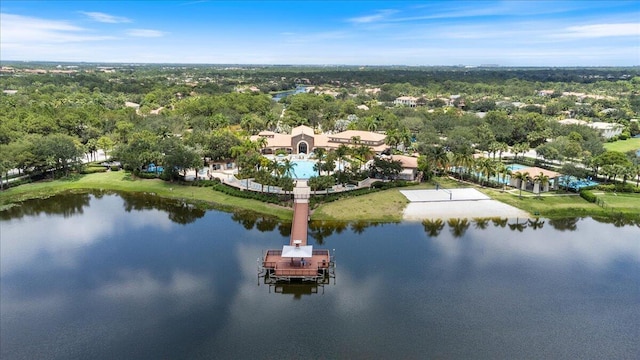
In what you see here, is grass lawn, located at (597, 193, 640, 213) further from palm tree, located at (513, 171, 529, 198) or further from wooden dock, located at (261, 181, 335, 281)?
wooden dock, located at (261, 181, 335, 281)

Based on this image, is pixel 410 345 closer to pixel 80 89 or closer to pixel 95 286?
pixel 95 286

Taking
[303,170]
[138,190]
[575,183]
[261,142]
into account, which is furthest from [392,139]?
[138,190]

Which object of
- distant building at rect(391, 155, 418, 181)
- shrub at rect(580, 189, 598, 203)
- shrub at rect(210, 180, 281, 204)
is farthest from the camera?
distant building at rect(391, 155, 418, 181)

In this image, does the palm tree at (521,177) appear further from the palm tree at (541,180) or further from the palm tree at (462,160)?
the palm tree at (462,160)

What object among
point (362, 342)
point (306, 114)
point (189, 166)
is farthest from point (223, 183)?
point (306, 114)

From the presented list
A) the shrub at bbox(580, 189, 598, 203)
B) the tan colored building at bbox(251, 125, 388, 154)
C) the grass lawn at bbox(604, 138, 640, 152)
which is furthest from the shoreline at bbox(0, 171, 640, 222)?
the grass lawn at bbox(604, 138, 640, 152)

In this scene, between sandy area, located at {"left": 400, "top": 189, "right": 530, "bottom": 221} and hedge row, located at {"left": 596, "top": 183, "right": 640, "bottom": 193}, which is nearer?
sandy area, located at {"left": 400, "top": 189, "right": 530, "bottom": 221}
